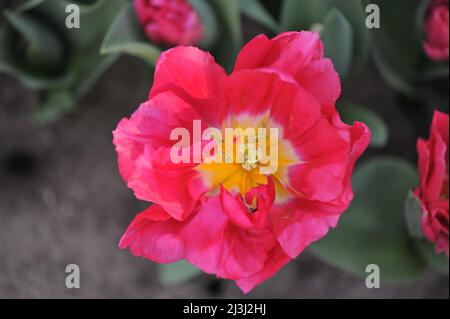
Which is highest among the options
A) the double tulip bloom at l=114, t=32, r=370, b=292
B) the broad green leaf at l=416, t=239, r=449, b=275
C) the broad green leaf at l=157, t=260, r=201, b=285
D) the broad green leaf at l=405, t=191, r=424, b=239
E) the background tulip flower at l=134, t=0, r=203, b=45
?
the background tulip flower at l=134, t=0, r=203, b=45

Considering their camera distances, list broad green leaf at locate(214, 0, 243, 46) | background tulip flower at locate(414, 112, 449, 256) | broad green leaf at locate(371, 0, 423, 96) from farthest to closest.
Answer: broad green leaf at locate(371, 0, 423, 96) < broad green leaf at locate(214, 0, 243, 46) < background tulip flower at locate(414, 112, 449, 256)

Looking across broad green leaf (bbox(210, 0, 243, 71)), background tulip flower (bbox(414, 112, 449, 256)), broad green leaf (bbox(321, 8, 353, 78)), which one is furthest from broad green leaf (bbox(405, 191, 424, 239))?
broad green leaf (bbox(210, 0, 243, 71))

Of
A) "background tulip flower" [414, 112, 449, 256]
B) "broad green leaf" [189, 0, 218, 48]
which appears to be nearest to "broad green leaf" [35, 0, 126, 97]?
"broad green leaf" [189, 0, 218, 48]

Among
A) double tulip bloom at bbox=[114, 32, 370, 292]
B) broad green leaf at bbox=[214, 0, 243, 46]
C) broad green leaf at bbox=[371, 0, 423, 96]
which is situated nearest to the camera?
double tulip bloom at bbox=[114, 32, 370, 292]

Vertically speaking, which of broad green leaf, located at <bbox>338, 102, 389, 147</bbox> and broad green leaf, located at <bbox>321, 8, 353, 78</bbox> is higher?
broad green leaf, located at <bbox>321, 8, 353, 78</bbox>

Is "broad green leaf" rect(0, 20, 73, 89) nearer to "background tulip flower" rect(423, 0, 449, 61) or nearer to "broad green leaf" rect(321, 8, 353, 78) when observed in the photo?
"broad green leaf" rect(321, 8, 353, 78)

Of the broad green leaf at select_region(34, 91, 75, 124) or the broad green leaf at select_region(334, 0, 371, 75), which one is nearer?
the broad green leaf at select_region(334, 0, 371, 75)

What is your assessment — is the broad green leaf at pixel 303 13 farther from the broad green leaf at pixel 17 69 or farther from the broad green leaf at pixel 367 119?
the broad green leaf at pixel 17 69
